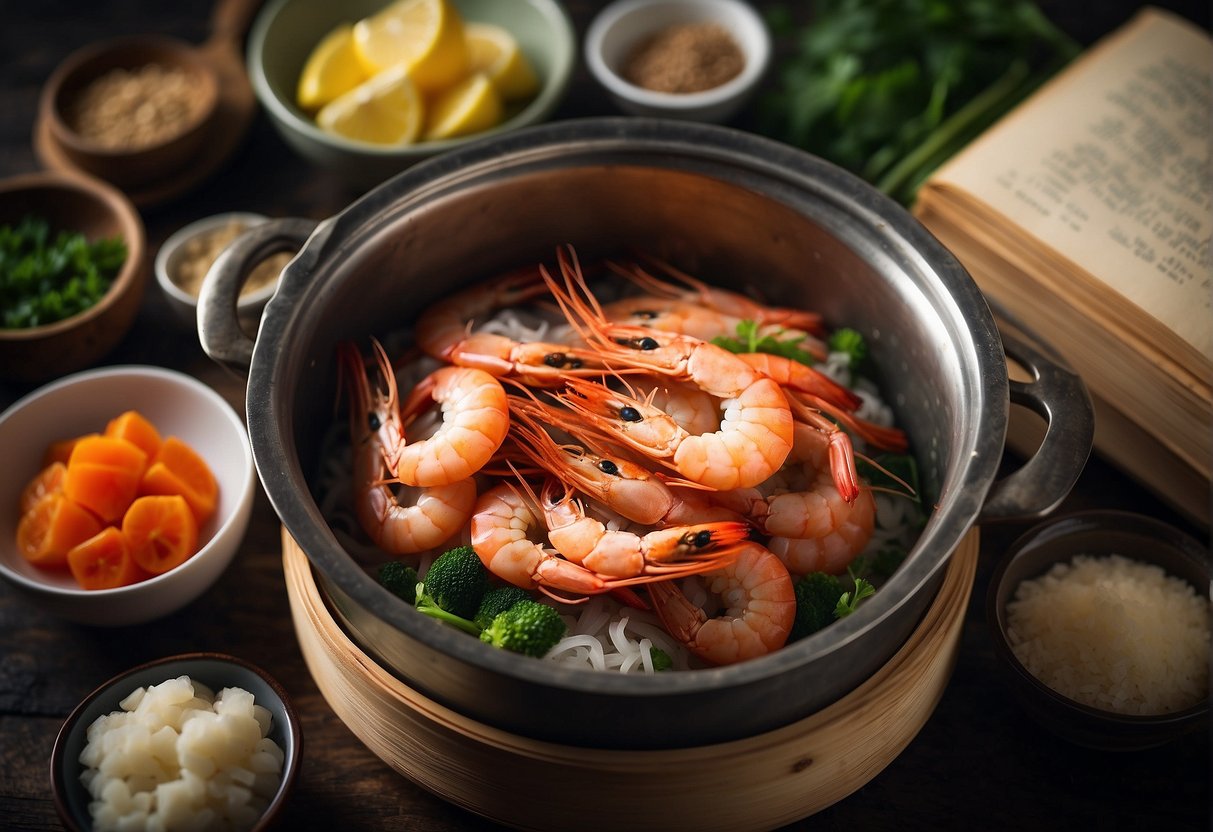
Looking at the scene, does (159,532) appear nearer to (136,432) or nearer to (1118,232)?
(136,432)

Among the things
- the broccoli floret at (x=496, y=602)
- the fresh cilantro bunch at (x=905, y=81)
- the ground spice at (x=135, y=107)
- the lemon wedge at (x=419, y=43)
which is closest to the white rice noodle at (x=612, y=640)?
the broccoli floret at (x=496, y=602)

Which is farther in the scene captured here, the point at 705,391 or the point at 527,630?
the point at 705,391

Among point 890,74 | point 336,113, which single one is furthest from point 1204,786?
→ point 336,113

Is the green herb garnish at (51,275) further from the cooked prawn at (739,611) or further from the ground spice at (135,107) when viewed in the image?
the cooked prawn at (739,611)

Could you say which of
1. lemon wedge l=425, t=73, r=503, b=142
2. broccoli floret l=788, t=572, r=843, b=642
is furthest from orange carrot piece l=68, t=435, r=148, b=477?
broccoli floret l=788, t=572, r=843, b=642

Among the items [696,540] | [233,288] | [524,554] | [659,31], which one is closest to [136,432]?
[233,288]

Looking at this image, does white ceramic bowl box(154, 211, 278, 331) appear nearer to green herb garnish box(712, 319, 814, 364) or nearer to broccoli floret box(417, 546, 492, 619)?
broccoli floret box(417, 546, 492, 619)

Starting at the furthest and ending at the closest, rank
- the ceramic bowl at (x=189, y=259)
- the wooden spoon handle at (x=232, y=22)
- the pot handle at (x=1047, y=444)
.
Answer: the wooden spoon handle at (x=232, y=22) → the ceramic bowl at (x=189, y=259) → the pot handle at (x=1047, y=444)
